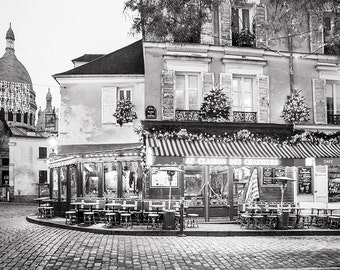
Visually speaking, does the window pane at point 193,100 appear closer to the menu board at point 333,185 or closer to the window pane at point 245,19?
the window pane at point 245,19

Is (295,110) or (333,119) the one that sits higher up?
(295,110)

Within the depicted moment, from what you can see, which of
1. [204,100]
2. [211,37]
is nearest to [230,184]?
[204,100]

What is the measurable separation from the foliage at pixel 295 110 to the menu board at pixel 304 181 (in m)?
1.99

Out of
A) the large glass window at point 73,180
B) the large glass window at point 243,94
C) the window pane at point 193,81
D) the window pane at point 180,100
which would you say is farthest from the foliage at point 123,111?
the large glass window at point 243,94

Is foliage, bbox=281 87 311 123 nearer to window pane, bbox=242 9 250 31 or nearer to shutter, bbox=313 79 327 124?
shutter, bbox=313 79 327 124

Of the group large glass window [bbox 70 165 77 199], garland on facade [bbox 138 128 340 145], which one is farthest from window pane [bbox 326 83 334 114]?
large glass window [bbox 70 165 77 199]

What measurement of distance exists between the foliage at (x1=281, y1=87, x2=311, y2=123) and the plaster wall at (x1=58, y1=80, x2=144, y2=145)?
5776mm

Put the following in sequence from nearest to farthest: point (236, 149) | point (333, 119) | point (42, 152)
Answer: point (236, 149) → point (333, 119) → point (42, 152)

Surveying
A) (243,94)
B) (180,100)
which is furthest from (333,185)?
(180,100)

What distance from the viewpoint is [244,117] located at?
53.3ft

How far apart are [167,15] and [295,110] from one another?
8.01 m

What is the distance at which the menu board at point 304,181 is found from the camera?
16.5m

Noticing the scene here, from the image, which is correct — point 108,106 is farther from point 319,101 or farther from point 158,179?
point 319,101

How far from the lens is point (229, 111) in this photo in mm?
15945
